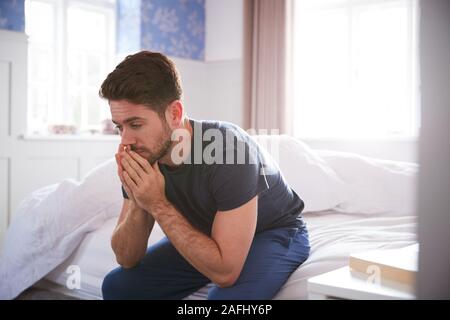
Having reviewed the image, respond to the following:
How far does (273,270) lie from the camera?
1200 mm

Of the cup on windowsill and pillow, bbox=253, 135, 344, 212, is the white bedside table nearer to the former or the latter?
pillow, bbox=253, 135, 344, 212

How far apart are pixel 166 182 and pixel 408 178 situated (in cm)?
110

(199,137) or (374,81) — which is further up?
(374,81)

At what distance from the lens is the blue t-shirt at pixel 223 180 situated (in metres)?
1.11

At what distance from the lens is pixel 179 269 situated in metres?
1.33

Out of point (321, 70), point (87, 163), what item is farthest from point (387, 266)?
point (321, 70)

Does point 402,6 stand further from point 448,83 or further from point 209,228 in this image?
point 448,83

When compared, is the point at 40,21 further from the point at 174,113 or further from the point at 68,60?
the point at 174,113

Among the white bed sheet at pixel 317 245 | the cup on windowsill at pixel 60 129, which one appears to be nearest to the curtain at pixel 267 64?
the cup on windowsill at pixel 60 129

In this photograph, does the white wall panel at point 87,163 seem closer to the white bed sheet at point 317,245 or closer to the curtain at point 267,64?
the curtain at point 267,64

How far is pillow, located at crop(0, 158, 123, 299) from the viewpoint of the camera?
176 cm

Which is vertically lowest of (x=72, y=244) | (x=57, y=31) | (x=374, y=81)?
(x=72, y=244)
